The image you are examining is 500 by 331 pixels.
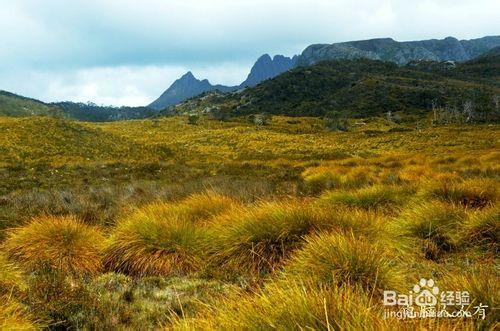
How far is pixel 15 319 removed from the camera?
383cm

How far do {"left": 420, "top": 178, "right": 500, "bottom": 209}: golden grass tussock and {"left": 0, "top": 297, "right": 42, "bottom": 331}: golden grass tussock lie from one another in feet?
28.4

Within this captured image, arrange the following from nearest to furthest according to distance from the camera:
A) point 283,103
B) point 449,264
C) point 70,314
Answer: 1. point 70,314
2. point 449,264
3. point 283,103

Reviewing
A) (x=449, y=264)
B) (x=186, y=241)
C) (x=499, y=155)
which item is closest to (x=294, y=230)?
(x=186, y=241)

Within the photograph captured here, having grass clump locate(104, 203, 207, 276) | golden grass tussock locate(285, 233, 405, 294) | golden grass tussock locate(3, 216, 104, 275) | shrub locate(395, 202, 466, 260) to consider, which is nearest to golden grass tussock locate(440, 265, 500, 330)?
golden grass tussock locate(285, 233, 405, 294)

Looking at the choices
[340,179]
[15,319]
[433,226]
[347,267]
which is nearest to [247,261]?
[347,267]

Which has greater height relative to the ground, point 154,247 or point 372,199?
point 154,247

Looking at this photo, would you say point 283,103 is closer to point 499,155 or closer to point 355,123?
point 355,123

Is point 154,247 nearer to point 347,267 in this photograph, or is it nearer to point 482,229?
point 347,267

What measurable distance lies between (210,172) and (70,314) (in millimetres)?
21987

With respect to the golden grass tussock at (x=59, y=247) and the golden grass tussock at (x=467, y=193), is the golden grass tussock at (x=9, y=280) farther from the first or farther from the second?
the golden grass tussock at (x=467, y=193)

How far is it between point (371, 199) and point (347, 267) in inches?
250

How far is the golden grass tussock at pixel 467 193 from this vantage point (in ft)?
32.9

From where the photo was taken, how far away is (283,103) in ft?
586

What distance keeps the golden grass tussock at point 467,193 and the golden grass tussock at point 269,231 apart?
384 cm
